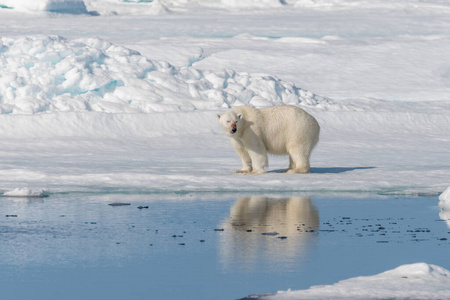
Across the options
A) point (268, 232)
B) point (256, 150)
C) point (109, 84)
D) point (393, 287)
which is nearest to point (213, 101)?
point (109, 84)

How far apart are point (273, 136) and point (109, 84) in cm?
788

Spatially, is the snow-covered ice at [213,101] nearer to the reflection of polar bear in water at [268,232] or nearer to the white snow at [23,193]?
the white snow at [23,193]

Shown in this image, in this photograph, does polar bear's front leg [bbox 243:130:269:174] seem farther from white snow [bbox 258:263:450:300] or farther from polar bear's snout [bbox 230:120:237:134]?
white snow [bbox 258:263:450:300]

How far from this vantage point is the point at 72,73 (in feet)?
58.1

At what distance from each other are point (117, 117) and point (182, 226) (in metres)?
9.45

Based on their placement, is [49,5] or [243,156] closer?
[243,156]

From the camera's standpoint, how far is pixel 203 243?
6840mm

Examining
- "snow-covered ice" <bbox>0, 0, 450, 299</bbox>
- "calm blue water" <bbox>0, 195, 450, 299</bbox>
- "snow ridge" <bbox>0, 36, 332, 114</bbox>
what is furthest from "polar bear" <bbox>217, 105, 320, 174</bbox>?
"snow ridge" <bbox>0, 36, 332, 114</bbox>

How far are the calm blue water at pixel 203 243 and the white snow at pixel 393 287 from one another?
21 cm

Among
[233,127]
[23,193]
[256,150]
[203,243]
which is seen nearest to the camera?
[203,243]

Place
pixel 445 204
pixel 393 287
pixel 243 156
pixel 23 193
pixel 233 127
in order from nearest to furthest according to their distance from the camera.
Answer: pixel 393 287 → pixel 445 204 → pixel 23 193 → pixel 233 127 → pixel 243 156

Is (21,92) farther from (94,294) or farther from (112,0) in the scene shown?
(112,0)

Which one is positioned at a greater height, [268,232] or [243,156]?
[268,232]

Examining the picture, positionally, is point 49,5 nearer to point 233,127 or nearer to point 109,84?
point 109,84
